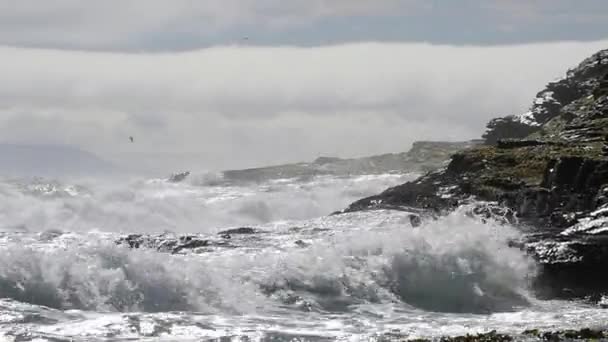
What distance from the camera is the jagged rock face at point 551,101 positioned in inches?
3391

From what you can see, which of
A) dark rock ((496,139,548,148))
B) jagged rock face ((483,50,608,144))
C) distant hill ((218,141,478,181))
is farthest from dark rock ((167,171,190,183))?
dark rock ((496,139,548,148))

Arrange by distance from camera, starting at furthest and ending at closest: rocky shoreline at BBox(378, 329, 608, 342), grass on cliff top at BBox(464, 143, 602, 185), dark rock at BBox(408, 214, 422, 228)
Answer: grass on cliff top at BBox(464, 143, 602, 185) → dark rock at BBox(408, 214, 422, 228) → rocky shoreline at BBox(378, 329, 608, 342)

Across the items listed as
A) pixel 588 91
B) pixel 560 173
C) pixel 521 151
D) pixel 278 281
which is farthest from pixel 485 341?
pixel 588 91

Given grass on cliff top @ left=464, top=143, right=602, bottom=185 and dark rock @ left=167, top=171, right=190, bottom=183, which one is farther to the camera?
dark rock @ left=167, top=171, right=190, bottom=183

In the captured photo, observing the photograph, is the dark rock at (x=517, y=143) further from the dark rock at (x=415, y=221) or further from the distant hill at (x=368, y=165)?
the distant hill at (x=368, y=165)

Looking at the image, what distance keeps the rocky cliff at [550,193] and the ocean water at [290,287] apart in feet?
4.67

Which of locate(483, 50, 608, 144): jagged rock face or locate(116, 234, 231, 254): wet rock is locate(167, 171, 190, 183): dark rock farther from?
locate(116, 234, 231, 254): wet rock

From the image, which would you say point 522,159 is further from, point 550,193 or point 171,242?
point 171,242

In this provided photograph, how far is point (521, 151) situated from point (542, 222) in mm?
14094

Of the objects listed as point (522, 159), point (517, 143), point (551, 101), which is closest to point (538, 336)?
point (522, 159)

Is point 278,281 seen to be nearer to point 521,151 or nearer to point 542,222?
point 542,222

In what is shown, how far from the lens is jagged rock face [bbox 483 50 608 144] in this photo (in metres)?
86.1

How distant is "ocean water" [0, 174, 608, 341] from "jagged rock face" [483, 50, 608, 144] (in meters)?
38.2

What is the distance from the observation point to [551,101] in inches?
3578
